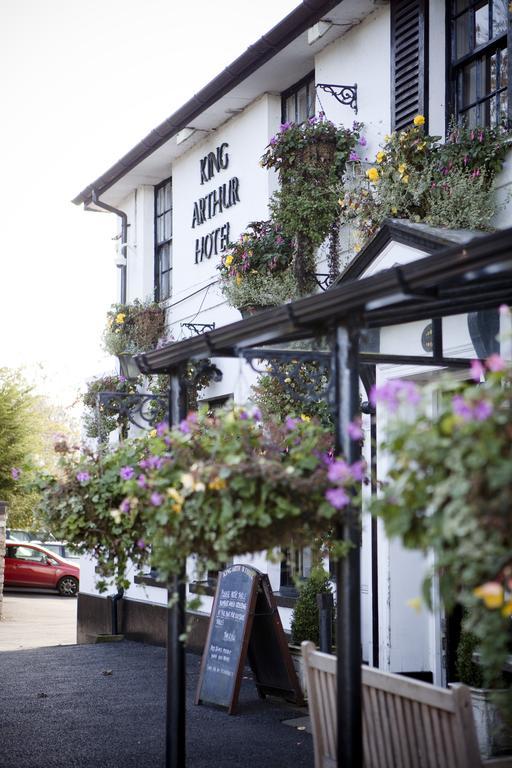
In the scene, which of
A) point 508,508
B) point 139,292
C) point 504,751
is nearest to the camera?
point 508,508

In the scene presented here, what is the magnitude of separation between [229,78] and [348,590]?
8569 millimetres

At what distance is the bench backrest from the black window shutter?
5341 millimetres

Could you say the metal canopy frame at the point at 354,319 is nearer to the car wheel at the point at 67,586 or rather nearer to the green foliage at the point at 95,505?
the green foliage at the point at 95,505

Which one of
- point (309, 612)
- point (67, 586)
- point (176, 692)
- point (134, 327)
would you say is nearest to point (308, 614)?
point (309, 612)

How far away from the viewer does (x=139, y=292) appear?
15.5 m

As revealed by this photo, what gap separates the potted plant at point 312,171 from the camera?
31.0 feet

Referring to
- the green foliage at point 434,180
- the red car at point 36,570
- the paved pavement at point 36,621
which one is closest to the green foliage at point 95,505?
the green foliage at point 434,180

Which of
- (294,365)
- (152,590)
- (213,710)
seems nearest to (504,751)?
(213,710)

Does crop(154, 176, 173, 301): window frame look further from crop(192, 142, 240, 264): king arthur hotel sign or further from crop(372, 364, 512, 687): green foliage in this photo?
crop(372, 364, 512, 687): green foliage

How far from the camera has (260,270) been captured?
10445 mm

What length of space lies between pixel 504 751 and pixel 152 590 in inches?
314

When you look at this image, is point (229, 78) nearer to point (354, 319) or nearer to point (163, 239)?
point (163, 239)

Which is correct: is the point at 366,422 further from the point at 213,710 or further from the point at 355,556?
the point at 355,556

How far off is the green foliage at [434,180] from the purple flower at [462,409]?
16.4ft
